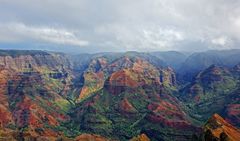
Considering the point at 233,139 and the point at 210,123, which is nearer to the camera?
the point at 233,139
